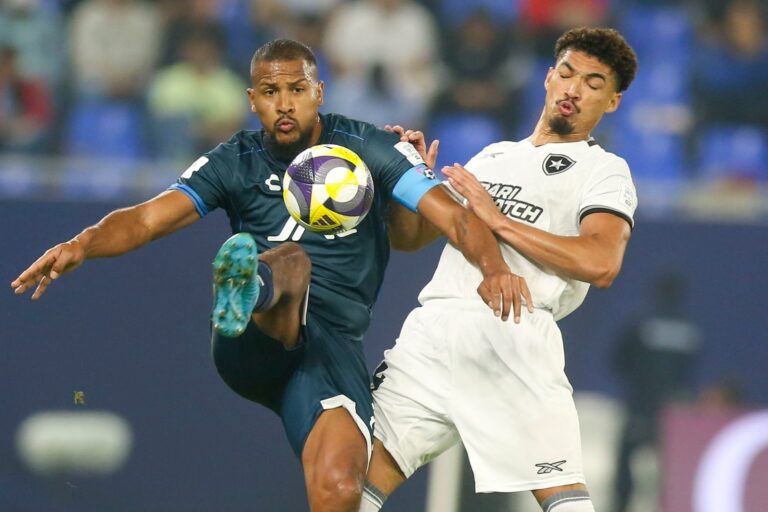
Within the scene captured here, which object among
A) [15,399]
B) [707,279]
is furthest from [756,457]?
[15,399]

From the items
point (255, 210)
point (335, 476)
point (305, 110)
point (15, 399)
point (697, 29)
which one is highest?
point (697, 29)

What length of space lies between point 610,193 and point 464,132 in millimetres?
3792

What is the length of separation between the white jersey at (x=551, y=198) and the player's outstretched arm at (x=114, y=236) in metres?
1.01

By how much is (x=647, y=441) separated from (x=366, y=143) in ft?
11.1

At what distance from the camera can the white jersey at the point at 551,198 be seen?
4352 millimetres

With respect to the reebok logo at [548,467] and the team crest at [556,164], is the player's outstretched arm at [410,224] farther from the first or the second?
the reebok logo at [548,467]

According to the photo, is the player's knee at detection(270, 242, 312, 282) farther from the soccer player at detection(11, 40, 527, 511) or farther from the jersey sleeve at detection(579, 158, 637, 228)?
the jersey sleeve at detection(579, 158, 637, 228)

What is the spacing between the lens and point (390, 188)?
4402mm

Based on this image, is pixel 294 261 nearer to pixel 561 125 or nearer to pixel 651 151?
pixel 561 125

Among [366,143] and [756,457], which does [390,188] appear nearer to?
[366,143]

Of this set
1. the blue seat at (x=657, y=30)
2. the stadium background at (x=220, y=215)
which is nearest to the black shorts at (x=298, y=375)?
the stadium background at (x=220, y=215)

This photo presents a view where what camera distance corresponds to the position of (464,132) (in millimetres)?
8047

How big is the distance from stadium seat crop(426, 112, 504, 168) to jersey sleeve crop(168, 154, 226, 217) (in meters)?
3.51

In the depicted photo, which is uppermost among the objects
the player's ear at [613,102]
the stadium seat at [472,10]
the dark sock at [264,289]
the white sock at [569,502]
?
the stadium seat at [472,10]
